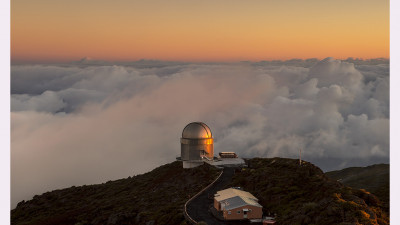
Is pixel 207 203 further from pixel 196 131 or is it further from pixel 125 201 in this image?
pixel 196 131

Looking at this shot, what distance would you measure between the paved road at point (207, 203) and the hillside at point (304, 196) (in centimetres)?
190

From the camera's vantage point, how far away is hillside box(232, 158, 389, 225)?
4428cm

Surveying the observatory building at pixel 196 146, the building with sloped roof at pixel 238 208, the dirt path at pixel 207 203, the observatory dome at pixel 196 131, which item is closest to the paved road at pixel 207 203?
the dirt path at pixel 207 203

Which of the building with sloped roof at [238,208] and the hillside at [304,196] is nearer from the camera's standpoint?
the hillside at [304,196]

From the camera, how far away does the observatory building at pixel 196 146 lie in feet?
250

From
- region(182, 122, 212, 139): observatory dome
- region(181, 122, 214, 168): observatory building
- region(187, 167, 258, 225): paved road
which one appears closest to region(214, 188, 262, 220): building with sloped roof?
region(187, 167, 258, 225): paved road

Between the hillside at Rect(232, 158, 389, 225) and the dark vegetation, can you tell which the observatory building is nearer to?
the dark vegetation

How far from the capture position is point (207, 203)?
55438mm

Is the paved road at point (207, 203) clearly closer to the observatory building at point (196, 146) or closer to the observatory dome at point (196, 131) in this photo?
the observatory building at point (196, 146)

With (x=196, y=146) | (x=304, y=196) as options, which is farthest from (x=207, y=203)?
(x=196, y=146)

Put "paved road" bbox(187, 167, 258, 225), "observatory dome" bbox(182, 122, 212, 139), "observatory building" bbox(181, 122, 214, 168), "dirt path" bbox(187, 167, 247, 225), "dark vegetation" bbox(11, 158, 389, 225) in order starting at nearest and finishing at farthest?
"dark vegetation" bbox(11, 158, 389, 225) < "paved road" bbox(187, 167, 258, 225) < "dirt path" bbox(187, 167, 247, 225) < "observatory building" bbox(181, 122, 214, 168) < "observatory dome" bbox(182, 122, 212, 139)

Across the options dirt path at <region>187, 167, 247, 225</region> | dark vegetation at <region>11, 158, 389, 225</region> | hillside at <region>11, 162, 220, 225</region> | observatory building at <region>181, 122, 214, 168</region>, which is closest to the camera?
dark vegetation at <region>11, 158, 389, 225</region>

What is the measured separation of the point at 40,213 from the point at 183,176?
27171 millimetres

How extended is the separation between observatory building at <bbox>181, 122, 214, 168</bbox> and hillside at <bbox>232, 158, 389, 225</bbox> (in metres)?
8.94
